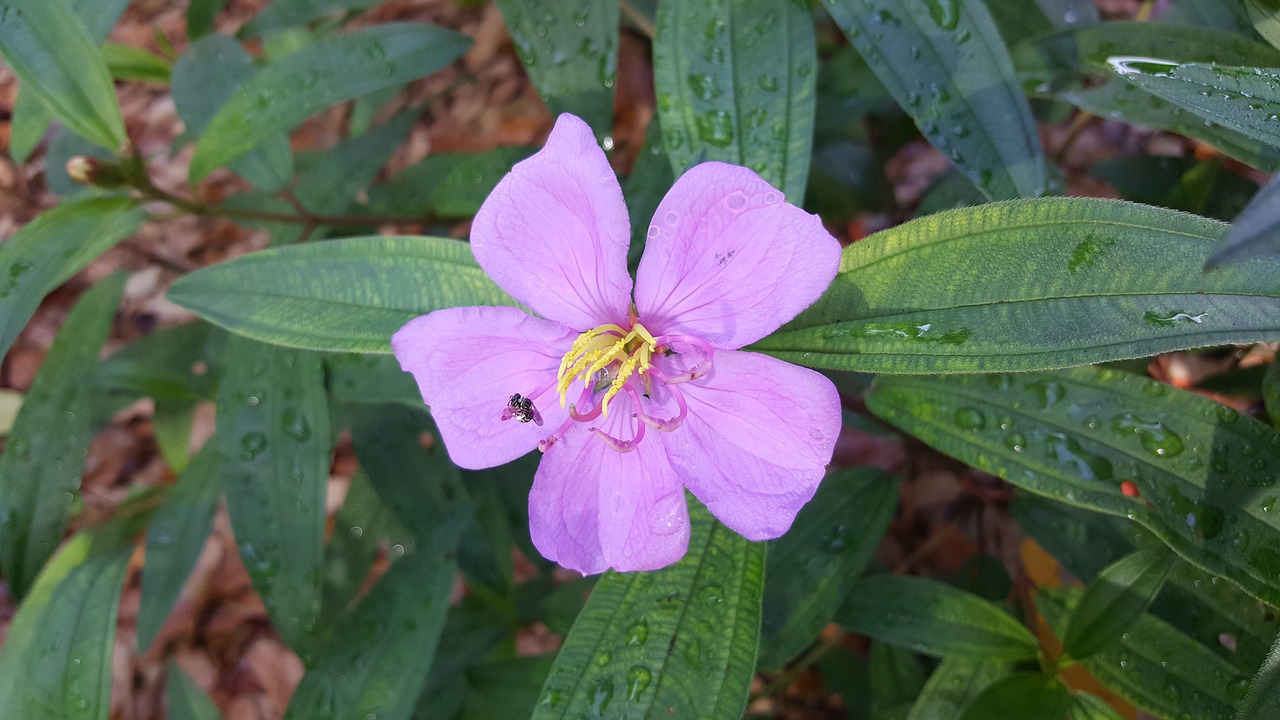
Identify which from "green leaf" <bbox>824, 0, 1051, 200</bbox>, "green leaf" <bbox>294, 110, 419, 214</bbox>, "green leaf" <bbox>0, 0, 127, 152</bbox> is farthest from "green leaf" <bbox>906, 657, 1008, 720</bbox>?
"green leaf" <bbox>0, 0, 127, 152</bbox>

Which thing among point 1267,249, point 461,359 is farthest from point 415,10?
point 1267,249

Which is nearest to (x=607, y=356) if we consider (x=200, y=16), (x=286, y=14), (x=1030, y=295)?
(x=1030, y=295)

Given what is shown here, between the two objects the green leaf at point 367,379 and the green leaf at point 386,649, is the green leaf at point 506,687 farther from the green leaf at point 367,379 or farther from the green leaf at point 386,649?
the green leaf at point 367,379

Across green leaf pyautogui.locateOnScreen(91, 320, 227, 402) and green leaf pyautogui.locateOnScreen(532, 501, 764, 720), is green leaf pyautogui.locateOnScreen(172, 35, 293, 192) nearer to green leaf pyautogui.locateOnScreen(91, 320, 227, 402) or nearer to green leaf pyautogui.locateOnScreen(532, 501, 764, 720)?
green leaf pyautogui.locateOnScreen(91, 320, 227, 402)

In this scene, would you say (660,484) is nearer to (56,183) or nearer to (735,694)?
(735,694)

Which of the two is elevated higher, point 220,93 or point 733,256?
point 733,256

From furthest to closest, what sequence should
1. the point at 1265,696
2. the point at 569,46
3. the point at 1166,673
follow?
1. the point at 569,46
2. the point at 1166,673
3. the point at 1265,696

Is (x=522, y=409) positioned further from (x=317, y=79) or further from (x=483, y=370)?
(x=317, y=79)
